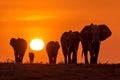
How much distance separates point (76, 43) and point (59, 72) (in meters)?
19.4

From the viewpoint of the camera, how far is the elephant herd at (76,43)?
1583 inches

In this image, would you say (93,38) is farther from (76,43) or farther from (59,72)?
(59,72)

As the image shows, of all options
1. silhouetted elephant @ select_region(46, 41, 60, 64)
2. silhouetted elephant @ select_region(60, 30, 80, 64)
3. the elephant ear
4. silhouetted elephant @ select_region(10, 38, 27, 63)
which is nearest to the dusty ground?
the elephant ear

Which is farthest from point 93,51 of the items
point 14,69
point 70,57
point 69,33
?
point 14,69

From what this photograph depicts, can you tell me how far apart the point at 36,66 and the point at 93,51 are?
10050 millimetres

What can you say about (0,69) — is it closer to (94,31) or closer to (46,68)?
(46,68)

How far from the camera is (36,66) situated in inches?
1188

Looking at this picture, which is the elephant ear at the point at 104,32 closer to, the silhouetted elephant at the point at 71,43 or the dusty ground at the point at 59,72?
the silhouetted elephant at the point at 71,43

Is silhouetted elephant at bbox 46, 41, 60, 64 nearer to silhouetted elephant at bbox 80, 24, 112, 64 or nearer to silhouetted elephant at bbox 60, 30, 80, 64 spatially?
silhouetted elephant at bbox 60, 30, 80, 64

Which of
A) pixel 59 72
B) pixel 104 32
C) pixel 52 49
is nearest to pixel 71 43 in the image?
pixel 104 32

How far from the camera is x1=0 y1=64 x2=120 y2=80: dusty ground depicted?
85.7ft

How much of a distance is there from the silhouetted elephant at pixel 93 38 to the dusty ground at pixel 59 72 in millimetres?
9216

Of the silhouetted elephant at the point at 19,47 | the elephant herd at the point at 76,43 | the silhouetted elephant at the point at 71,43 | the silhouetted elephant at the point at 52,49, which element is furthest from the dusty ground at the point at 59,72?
the silhouetted elephant at the point at 52,49

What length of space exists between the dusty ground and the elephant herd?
29.7ft
